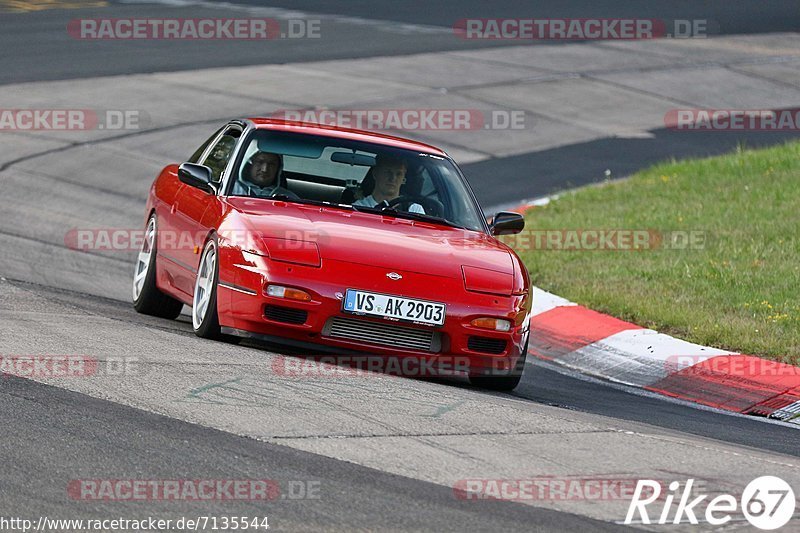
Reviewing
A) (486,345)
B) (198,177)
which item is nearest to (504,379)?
(486,345)

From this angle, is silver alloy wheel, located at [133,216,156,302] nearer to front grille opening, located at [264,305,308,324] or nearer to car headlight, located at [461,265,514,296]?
front grille opening, located at [264,305,308,324]

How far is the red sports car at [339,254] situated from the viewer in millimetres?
7895

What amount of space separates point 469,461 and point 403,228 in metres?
3.04

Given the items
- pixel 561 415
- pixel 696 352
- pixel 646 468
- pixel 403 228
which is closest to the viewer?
pixel 646 468

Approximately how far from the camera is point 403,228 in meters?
8.76

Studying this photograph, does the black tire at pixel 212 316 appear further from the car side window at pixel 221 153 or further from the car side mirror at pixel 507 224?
the car side mirror at pixel 507 224

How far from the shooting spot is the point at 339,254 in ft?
26.4

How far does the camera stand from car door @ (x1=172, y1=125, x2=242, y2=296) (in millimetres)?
8953

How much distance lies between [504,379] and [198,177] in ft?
7.72

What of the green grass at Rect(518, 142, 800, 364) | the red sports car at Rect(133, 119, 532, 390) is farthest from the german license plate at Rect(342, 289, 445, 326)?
the green grass at Rect(518, 142, 800, 364)

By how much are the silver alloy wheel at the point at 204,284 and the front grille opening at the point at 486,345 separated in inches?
59.8

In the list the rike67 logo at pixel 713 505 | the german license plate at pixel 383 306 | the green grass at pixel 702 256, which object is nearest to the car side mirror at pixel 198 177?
the german license plate at pixel 383 306

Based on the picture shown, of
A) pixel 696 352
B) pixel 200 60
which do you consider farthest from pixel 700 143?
pixel 696 352

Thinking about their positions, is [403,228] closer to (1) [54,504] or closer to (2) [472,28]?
(1) [54,504]
